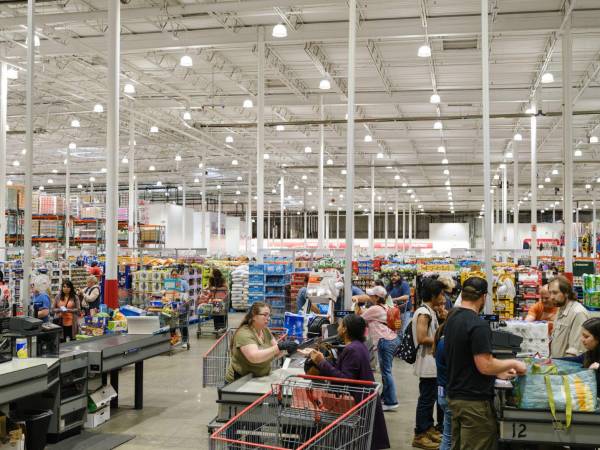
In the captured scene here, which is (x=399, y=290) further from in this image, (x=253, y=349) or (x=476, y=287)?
(x=476, y=287)

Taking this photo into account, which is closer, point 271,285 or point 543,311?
point 543,311

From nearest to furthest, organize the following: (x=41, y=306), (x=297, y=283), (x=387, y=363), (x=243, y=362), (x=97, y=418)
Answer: (x=243, y=362) → (x=97, y=418) → (x=387, y=363) → (x=41, y=306) → (x=297, y=283)

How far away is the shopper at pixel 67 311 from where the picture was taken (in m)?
10.8

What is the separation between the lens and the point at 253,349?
5.37 m

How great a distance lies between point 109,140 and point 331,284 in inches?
166

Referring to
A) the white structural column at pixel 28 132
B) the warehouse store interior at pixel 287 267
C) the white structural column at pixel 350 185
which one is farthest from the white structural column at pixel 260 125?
the white structural column at pixel 350 185

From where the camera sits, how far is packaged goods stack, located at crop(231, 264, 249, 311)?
19359 mm

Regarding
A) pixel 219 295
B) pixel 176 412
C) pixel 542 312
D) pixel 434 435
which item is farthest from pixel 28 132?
pixel 219 295

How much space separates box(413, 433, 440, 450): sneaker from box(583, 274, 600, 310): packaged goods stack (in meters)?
4.99

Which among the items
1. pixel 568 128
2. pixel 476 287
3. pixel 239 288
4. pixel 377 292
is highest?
pixel 568 128

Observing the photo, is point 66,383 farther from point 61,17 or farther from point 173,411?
point 61,17

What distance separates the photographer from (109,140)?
10.4 m

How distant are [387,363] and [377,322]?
485mm

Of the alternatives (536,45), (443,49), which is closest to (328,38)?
(443,49)
